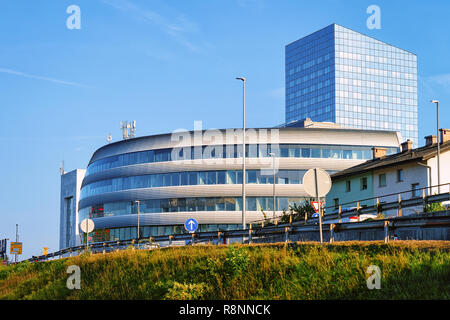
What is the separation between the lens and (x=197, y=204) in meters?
81.2

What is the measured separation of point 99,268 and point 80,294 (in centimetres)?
222

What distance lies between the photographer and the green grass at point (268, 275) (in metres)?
10.7

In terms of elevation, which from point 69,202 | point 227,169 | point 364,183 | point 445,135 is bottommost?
point 364,183

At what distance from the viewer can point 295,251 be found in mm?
14156

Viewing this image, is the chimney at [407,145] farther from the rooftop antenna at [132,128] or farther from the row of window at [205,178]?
the rooftop antenna at [132,128]

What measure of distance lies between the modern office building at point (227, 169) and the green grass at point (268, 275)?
202 ft

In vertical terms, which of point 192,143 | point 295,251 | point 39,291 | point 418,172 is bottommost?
point 39,291

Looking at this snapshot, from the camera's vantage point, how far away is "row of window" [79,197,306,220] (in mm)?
79188

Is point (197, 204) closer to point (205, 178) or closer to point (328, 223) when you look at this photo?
point (205, 178)

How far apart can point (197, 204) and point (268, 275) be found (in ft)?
226

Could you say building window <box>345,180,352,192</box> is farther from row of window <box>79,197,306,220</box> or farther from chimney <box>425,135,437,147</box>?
row of window <box>79,197,306,220</box>

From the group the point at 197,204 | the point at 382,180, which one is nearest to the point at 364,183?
the point at 382,180
